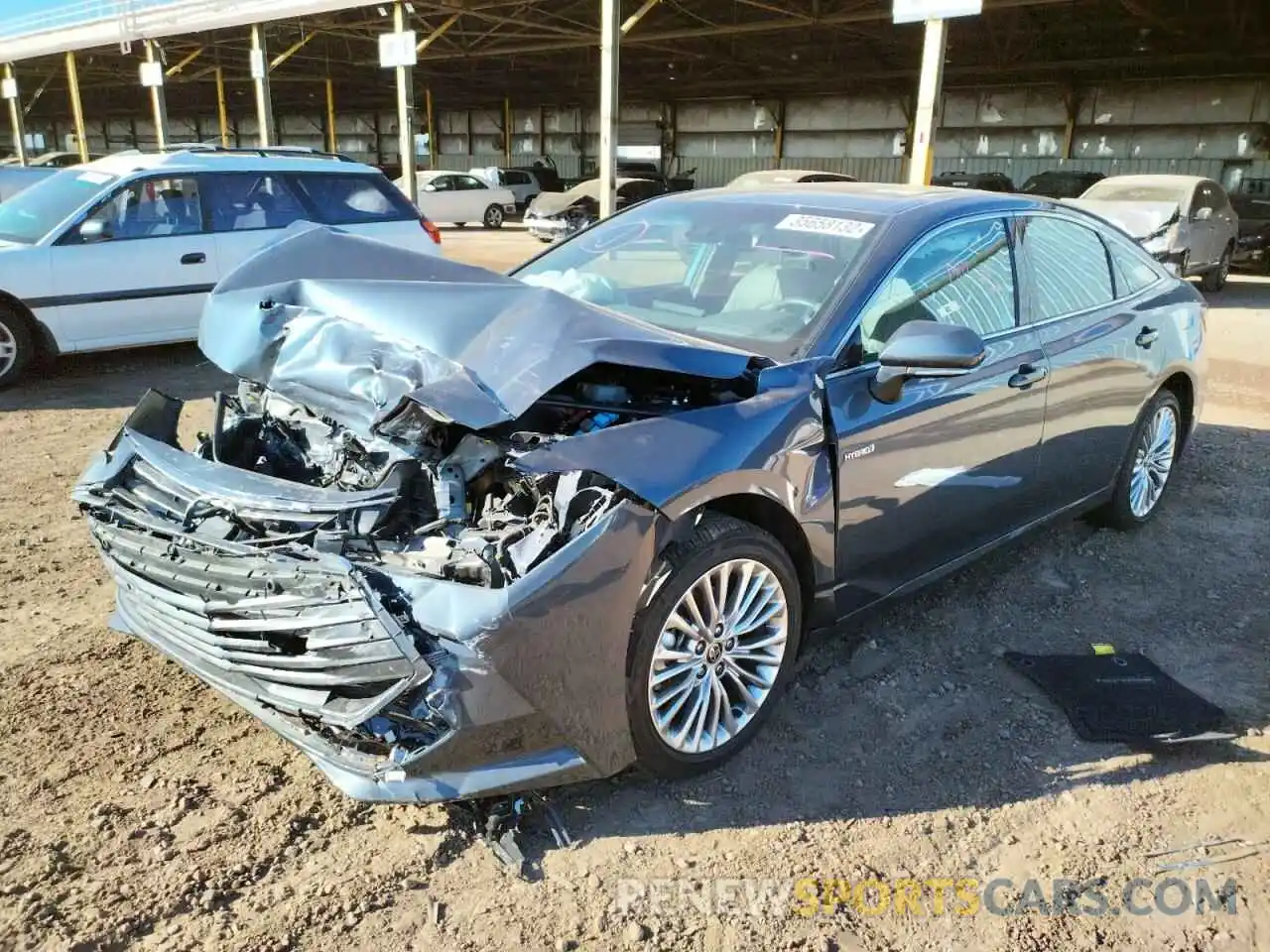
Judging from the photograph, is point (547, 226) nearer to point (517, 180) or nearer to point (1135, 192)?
point (517, 180)

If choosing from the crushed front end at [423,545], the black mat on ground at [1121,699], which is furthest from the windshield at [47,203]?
the black mat on ground at [1121,699]

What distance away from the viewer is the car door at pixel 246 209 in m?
7.83

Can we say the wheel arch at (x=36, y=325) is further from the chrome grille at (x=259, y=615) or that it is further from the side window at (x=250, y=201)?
the chrome grille at (x=259, y=615)

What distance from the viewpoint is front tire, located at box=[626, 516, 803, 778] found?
256cm

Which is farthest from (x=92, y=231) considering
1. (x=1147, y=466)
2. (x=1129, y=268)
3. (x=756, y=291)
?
(x=1147, y=466)

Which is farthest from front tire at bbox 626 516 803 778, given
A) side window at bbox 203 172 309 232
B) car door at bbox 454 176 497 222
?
car door at bbox 454 176 497 222

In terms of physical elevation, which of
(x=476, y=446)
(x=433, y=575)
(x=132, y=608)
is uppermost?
(x=476, y=446)

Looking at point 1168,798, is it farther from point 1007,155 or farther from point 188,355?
point 1007,155

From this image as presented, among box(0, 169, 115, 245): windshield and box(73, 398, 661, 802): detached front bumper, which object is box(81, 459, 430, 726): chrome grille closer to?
box(73, 398, 661, 802): detached front bumper

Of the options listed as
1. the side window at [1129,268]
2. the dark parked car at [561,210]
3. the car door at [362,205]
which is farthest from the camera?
the dark parked car at [561,210]

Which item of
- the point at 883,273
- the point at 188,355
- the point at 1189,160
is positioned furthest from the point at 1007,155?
the point at 883,273

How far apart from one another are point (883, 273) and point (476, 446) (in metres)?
1.51

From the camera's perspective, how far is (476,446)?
8.52 ft

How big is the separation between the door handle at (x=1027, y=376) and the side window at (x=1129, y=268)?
100 centimetres
